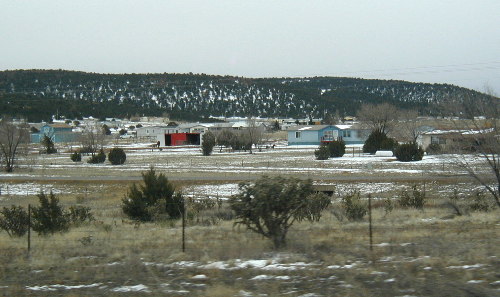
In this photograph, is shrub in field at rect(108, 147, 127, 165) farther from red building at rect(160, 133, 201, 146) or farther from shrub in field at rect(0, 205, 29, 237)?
red building at rect(160, 133, 201, 146)

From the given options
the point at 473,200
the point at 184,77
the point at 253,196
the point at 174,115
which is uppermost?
the point at 184,77

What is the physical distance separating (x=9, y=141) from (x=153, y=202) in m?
36.8

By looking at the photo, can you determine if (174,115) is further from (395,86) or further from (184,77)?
(395,86)

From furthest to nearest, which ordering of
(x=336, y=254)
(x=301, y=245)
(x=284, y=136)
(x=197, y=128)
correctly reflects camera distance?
(x=284, y=136) → (x=197, y=128) → (x=301, y=245) → (x=336, y=254)

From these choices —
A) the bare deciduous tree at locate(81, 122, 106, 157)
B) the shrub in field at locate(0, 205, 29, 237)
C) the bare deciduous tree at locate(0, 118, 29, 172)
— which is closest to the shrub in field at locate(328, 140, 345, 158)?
the bare deciduous tree at locate(81, 122, 106, 157)

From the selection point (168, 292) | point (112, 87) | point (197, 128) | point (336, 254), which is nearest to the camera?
point (168, 292)

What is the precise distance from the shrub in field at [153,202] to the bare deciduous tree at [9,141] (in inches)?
1384

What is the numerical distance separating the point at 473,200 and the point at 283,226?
15.5 metres

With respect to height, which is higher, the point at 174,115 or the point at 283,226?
the point at 174,115

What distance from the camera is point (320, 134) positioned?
10081 centimetres

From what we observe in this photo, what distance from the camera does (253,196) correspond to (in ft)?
36.6

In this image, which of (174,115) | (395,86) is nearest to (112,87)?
(174,115)

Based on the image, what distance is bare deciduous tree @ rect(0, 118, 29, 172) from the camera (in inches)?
2142

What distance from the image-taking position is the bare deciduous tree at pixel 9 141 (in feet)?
178
